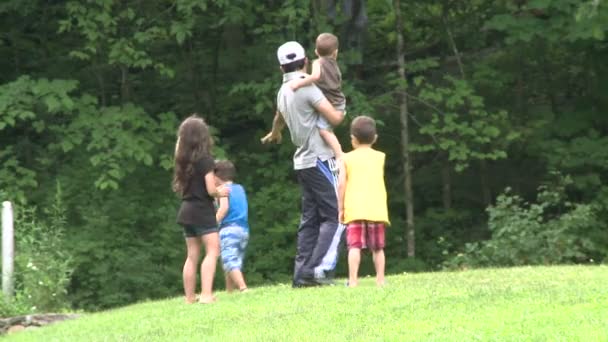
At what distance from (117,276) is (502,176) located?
7527 millimetres

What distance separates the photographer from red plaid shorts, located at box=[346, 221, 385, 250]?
407 inches

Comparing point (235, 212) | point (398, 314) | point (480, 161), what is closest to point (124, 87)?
point (480, 161)

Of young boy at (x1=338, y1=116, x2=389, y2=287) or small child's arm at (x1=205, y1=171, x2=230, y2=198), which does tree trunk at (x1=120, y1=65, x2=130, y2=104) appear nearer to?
small child's arm at (x1=205, y1=171, x2=230, y2=198)

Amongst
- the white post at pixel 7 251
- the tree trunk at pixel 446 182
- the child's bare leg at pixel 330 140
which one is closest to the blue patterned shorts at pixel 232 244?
the child's bare leg at pixel 330 140

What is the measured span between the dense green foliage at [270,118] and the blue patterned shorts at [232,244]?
6.60m

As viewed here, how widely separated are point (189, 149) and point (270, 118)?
11318 millimetres

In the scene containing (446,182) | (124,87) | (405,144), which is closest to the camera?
(124,87)

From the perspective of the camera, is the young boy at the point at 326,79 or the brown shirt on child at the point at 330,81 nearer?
the young boy at the point at 326,79

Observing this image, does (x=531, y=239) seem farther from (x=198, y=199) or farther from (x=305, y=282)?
(x=198, y=199)

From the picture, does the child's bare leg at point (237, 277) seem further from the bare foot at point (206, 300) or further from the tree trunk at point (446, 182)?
the tree trunk at point (446, 182)

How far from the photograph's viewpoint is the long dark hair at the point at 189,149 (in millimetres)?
10531

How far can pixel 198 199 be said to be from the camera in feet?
34.7

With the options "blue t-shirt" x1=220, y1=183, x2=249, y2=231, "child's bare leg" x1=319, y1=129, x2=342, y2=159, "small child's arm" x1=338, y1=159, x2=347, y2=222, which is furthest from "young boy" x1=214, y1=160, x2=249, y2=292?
"small child's arm" x1=338, y1=159, x2=347, y2=222

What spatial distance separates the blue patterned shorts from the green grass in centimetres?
32
